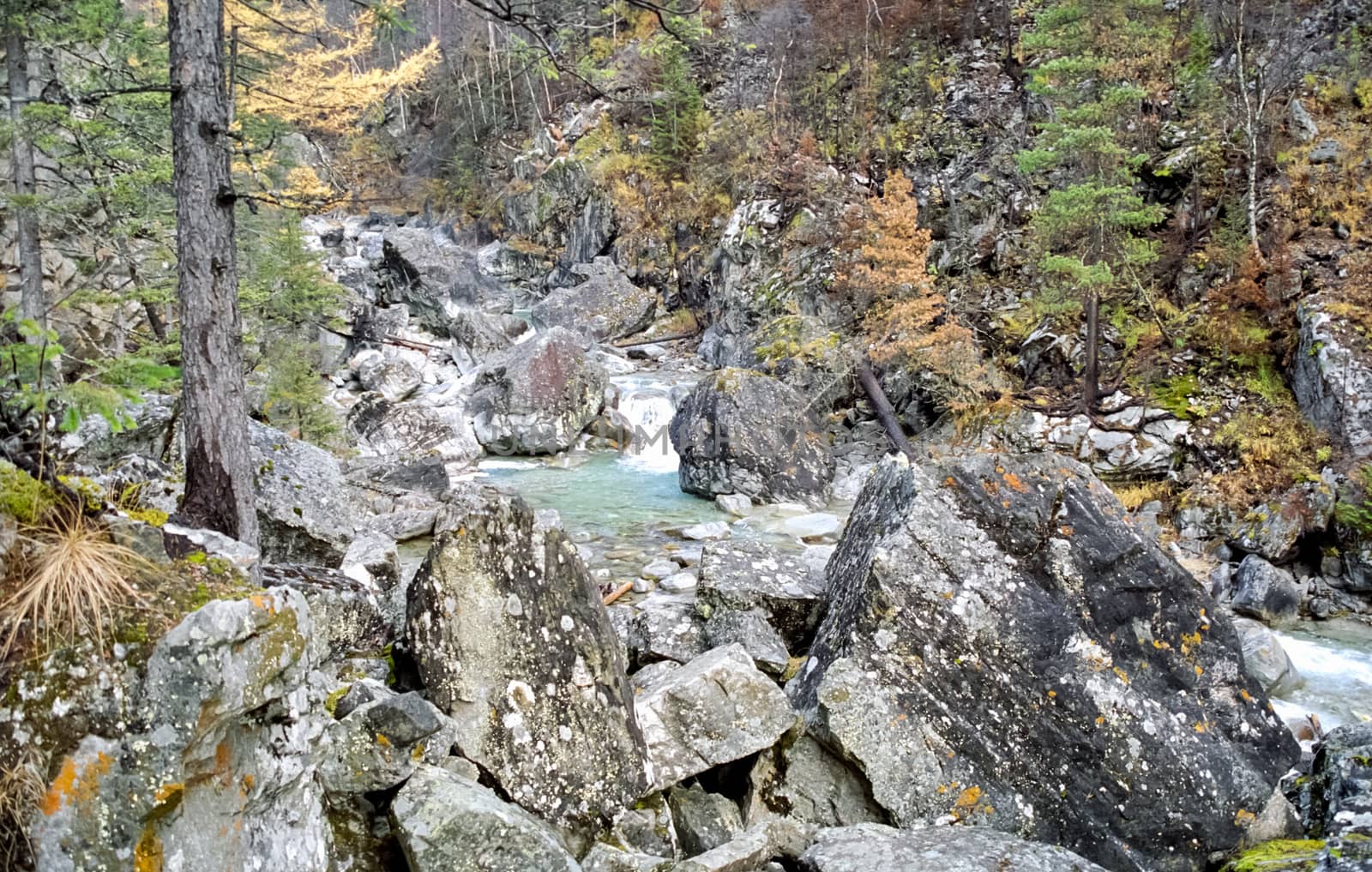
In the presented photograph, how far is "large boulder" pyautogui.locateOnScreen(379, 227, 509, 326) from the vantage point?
3102cm

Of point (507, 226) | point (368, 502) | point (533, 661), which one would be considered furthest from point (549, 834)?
point (507, 226)

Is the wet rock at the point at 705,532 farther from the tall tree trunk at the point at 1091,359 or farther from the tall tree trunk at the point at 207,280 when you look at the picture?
the tall tree trunk at the point at 1091,359

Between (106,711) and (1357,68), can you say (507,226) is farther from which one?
(106,711)

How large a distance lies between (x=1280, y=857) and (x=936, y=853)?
1982mm

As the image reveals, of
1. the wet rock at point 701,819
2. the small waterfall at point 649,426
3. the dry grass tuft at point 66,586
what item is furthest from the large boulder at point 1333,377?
the dry grass tuft at point 66,586

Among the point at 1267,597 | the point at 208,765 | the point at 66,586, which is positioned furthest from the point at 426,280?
the point at 208,765

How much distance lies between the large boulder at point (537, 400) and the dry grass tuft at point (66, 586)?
635 inches

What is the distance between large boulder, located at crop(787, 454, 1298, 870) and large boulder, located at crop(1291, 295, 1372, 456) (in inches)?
389

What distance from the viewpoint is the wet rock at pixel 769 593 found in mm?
7449

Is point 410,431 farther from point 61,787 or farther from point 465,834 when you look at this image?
point 61,787

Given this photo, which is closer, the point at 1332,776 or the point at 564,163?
the point at 1332,776

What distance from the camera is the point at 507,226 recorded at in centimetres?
4288

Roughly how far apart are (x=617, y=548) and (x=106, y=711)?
10.1 metres

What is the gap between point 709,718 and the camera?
5.45 metres
